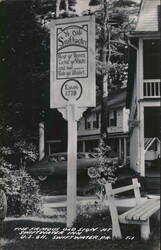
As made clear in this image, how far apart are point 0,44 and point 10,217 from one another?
2.48m

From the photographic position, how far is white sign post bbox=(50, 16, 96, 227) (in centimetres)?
486

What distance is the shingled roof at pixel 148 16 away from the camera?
4979 millimetres

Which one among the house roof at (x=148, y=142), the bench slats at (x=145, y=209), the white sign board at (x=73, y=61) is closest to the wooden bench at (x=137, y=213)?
the bench slats at (x=145, y=209)

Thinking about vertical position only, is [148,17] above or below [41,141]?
above

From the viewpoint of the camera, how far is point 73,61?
16.0 ft

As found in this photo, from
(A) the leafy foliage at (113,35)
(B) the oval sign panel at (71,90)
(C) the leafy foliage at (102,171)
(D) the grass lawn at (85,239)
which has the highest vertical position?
(A) the leafy foliage at (113,35)

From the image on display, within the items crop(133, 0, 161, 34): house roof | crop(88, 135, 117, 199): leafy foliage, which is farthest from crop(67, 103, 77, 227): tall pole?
crop(133, 0, 161, 34): house roof

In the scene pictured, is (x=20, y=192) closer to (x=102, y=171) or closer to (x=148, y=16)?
(x=102, y=171)

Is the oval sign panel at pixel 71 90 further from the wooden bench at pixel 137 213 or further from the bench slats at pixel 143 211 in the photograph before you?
the bench slats at pixel 143 211

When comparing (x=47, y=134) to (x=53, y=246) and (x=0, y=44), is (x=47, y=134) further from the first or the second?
(x=53, y=246)

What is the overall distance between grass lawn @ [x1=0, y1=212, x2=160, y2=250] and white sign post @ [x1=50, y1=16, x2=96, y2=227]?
254 mm

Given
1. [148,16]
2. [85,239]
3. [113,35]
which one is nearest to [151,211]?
[85,239]

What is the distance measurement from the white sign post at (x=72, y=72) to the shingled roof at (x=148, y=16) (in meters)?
0.78

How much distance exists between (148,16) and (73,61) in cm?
160
